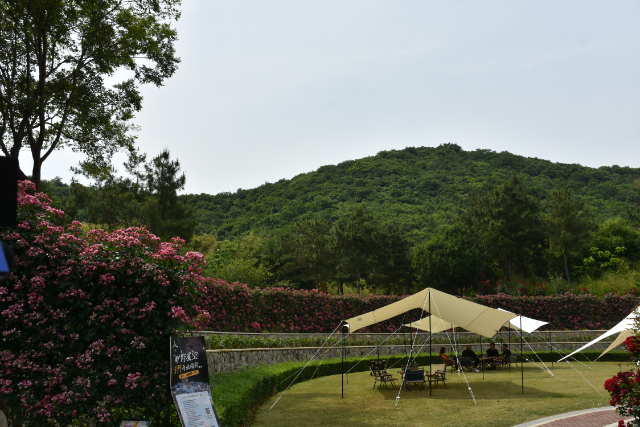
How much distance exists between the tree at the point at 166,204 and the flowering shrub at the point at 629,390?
2287 cm

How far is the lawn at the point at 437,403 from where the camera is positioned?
10.5 meters

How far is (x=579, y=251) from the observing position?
4338 centimetres

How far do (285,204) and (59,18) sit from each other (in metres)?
44.6

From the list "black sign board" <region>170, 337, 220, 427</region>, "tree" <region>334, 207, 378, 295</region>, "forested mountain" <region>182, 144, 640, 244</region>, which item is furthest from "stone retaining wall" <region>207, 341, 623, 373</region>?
"forested mountain" <region>182, 144, 640, 244</region>

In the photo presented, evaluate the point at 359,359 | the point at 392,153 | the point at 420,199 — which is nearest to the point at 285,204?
the point at 420,199

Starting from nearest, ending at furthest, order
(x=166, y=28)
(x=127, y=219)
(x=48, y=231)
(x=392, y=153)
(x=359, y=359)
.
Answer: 1. (x=48, y=231)
2. (x=166, y=28)
3. (x=359, y=359)
4. (x=127, y=219)
5. (x=392, y=153)

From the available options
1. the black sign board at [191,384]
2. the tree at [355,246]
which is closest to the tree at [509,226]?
the tree at [355,246]

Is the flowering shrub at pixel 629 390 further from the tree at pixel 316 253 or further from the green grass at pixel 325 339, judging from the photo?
the tree at pixel 316 253

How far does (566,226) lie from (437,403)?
105ft

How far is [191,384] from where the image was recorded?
6395mm

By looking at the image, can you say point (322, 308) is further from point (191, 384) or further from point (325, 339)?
point (191, 384)

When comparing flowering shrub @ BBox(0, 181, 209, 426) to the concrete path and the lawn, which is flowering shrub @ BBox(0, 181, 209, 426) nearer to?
the lawn

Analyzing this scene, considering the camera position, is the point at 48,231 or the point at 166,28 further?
the point at 166,28

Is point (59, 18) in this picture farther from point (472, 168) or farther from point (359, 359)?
point (472, 168)
